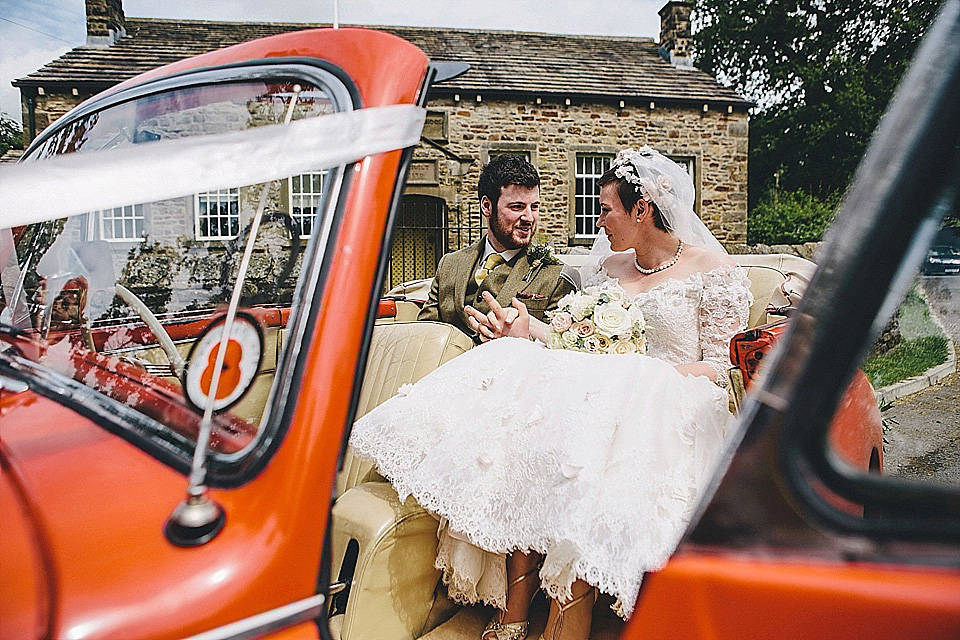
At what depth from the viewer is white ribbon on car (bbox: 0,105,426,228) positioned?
94 cm

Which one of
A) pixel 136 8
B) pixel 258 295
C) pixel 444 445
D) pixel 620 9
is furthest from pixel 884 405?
pixel 620 9

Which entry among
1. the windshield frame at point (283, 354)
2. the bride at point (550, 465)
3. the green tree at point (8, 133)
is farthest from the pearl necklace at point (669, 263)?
the green tree at point (8, 133)

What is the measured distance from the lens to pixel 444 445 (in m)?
1.88

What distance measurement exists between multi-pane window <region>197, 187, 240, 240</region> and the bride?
38.3 inches

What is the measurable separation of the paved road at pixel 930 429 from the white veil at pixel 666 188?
2.06 meters

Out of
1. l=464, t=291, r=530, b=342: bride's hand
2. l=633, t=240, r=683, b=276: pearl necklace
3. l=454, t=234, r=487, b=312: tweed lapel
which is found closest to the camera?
l=464, t=291, r=530, b=342: bride's hand

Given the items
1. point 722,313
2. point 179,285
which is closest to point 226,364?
point 179,285

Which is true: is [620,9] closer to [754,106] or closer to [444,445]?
[444,445]

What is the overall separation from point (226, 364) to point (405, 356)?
163 centimetres

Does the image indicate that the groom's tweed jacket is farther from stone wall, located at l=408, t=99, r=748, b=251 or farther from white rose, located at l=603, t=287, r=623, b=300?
stone wall, located at l=408, t=99, r=748, b=251

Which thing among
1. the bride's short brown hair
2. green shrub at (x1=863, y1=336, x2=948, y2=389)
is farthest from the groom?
green shrub at (x1=863, y1=336, x2=948, y2=389)

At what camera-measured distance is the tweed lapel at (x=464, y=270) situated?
3.35 meters

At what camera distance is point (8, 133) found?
1.52 m

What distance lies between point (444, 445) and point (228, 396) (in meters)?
0.93
